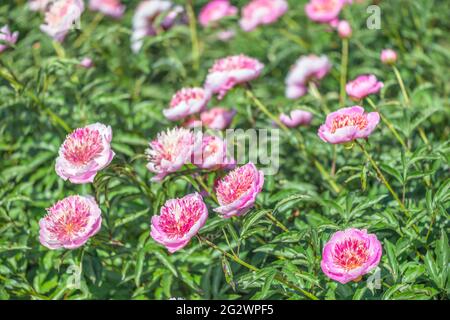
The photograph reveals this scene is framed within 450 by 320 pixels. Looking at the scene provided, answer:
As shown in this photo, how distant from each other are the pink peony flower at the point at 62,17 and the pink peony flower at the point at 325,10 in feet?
3.26

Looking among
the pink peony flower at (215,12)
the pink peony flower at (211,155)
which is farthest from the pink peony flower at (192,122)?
the pink peony flower at (215,12)

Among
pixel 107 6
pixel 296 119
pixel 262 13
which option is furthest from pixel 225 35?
pixel 296 119

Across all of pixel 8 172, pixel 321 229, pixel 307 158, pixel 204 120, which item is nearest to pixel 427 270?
pixel 321 229

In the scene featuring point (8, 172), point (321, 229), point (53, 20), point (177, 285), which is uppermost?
point (53, 20)

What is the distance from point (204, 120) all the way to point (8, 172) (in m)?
0.71

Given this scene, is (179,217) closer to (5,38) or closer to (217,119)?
(217,119)

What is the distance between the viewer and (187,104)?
2.20 metres

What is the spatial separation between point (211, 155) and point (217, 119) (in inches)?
19.0

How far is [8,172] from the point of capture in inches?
94.9
